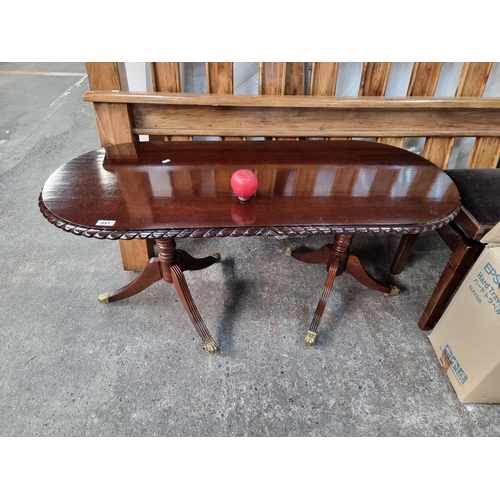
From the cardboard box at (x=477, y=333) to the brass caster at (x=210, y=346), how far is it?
990 millimetres

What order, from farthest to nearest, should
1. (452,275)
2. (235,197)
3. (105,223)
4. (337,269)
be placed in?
(337,269) → (452,275) → (235,197) → (105,223)

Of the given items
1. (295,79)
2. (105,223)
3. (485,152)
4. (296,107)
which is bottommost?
(485,152)

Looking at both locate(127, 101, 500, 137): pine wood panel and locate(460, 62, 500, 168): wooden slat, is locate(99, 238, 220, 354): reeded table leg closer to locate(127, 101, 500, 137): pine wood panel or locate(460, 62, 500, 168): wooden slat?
locate(127, 101, 500, 137): pine wood panel

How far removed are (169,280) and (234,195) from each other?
631 mm

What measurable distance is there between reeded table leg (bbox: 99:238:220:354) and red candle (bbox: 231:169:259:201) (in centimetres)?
46

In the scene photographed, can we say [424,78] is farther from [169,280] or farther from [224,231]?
[169,280]

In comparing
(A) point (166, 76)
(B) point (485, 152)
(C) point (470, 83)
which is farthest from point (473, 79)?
(A) point (166, 76)

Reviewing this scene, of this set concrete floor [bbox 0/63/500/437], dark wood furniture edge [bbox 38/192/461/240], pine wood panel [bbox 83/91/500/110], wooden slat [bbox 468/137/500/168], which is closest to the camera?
dark wood furniture edge [bbox 38/192/461/240]

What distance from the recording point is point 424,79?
1616 millimetres

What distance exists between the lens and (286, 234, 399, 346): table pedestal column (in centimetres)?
161

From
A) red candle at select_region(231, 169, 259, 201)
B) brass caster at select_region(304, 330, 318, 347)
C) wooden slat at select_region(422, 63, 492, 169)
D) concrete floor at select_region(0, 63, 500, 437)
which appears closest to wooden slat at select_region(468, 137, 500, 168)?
wooden slat at select_region(422, 63, 492, 169)

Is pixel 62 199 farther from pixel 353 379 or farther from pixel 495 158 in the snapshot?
pixel 495 158

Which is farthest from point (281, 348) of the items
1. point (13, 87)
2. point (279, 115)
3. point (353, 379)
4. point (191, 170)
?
point (13, 87)

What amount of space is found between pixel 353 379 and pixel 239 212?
890mm
